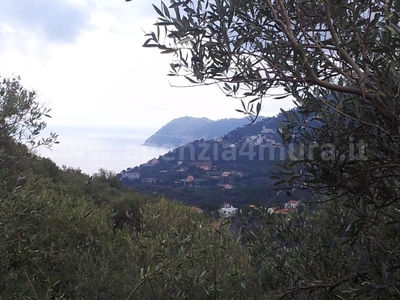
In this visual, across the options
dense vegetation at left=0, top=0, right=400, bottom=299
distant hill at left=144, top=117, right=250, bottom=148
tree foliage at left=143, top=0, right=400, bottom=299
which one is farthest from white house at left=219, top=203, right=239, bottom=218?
distant hill at left=144, top=117, right=250, bottom=148

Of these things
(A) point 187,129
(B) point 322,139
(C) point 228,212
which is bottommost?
(C) point 228,212

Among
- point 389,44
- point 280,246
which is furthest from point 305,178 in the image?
point 280,246

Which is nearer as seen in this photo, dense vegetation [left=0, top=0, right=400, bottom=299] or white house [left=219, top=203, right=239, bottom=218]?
dense vegetation [left=0, top=0, right=400, bottom=299]

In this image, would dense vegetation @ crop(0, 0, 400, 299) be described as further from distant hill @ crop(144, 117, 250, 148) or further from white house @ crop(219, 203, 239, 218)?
distant hill @ crop(144, 117, 250, 148)

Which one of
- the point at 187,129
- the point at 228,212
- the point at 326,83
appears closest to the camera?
the point at 326,83

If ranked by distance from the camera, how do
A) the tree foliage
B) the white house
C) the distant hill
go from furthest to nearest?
the distant hill, the white house, the tree foliage

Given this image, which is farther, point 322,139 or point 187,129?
point 187,129

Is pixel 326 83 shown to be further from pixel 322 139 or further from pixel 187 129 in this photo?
pixel 187 129

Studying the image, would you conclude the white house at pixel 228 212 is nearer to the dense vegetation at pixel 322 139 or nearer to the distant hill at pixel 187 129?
the dense vegetation at pixel 322 139

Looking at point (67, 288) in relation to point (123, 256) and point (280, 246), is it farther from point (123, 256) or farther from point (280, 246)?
point (280, 246)

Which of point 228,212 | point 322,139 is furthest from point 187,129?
point 322,139

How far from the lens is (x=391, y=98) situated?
1.66 m

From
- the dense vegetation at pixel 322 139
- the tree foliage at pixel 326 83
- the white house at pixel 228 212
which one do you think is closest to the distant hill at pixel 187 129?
the white house at pixel 228 212

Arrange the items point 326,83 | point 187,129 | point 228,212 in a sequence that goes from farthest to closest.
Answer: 1. point 187,129
2. point 228,212
3. point 326,83
